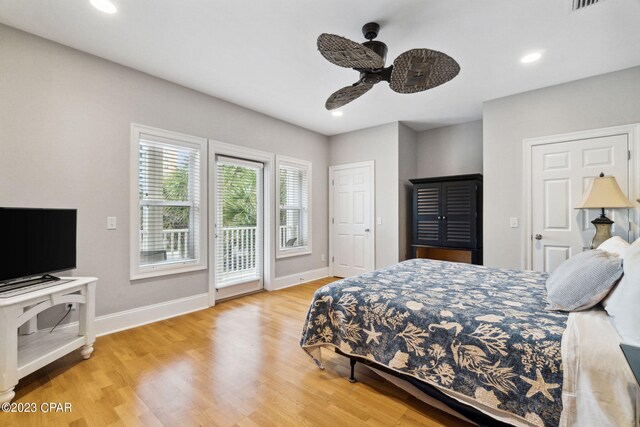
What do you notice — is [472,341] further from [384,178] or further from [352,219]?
[352,219]

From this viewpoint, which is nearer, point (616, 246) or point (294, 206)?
point (616, 246)

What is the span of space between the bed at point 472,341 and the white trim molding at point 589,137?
4.80 feet

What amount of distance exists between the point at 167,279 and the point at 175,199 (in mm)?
944

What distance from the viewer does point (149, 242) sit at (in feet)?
10.0

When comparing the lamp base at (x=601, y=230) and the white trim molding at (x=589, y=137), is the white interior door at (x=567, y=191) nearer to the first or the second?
the white trim molding at (x=589, y=137)

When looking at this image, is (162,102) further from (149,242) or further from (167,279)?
(167,279)

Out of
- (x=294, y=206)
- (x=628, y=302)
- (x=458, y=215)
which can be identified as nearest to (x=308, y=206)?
(x=294, y=206)

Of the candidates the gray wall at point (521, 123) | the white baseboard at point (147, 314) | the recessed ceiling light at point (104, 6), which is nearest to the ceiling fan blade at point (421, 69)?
the gray wall at point (521, 123)

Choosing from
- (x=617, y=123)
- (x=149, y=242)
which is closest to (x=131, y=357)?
(x=149, y=242)

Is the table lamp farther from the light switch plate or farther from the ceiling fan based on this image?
the light switch plate

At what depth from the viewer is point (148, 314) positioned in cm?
298

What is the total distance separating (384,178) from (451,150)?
128cm

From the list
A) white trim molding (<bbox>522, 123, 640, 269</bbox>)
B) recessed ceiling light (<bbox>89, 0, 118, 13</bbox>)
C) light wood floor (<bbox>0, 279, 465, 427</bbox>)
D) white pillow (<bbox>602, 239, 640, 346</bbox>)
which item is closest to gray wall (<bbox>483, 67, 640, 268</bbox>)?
white trim molding (<bbox>522, 123, 640, 269</bbox>)

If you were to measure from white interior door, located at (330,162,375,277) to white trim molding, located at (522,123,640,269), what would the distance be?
7.01ft
